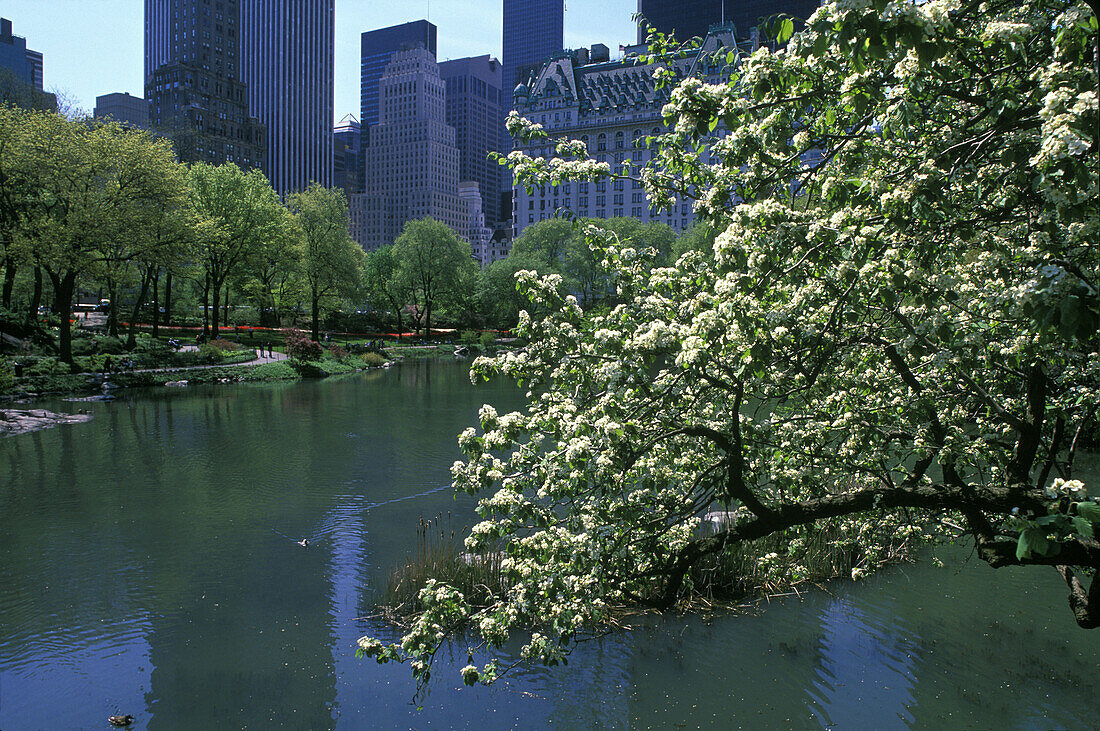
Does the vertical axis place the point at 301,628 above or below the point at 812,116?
below

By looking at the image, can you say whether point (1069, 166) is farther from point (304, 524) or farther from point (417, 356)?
point (417, 356)

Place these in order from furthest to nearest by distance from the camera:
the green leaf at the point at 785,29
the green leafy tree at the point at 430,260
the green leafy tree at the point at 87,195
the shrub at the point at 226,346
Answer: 1. the green leafy tree at the point at 430,260
2. the shrub at the point at 226,346
3. the green leafy tree at the point at 87,195
4. the green leaf at the point at 785,29

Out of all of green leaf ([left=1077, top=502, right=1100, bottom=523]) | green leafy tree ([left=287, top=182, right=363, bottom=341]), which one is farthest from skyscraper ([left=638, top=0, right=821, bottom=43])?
green leaf ([left=1077, top=502, right=1100, bottom=523])

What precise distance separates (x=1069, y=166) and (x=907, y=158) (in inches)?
72.5

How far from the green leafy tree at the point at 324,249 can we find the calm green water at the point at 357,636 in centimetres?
4804

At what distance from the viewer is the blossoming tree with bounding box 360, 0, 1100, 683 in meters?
4.18

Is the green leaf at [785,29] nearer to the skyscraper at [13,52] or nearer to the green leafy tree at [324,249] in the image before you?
the green leafy tree at [324,249]

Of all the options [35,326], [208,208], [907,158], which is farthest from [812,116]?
[208,208]

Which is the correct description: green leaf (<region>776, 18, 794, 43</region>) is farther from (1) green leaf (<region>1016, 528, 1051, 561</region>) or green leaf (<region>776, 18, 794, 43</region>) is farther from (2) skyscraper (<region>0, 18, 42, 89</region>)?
(2) skyscraper (<region>0, 18, 42, 89</region>)

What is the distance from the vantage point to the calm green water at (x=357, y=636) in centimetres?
876

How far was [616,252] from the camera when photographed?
745 centimetres

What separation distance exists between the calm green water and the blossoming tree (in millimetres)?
3059

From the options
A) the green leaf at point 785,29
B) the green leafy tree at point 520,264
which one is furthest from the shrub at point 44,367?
the green leafy tree at point 520,264

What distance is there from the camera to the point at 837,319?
5.69 metres
